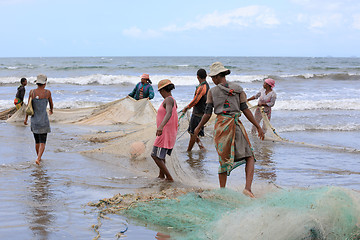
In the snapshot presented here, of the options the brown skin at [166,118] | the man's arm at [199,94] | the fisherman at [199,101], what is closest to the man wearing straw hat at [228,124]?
the brown skin at [166,118]

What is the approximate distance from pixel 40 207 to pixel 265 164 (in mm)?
3883

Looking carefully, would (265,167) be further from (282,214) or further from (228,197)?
(282,214)

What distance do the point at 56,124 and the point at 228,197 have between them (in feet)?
25.2

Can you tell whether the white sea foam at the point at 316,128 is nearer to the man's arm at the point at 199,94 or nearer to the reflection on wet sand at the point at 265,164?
the reflection on wet sand at the point at 265,164

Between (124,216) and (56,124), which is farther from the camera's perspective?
(56,124)

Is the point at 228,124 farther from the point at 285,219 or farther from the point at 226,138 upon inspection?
the point at 285,219

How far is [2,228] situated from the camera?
3574 mm

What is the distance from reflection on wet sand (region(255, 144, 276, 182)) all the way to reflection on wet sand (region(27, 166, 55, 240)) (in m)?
2.93

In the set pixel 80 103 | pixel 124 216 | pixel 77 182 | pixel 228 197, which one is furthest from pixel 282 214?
pixel 80 103

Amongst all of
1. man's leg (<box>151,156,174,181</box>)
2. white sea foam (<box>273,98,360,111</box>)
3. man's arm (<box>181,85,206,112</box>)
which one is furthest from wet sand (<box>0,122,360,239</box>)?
white sea foam (<box>273,98,360,111</box>)

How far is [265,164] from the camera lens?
6.85 metres

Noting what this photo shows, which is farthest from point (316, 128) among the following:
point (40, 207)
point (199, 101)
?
point (40, 207)

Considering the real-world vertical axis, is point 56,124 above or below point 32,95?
below

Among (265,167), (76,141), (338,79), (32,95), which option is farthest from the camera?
(338,79)
